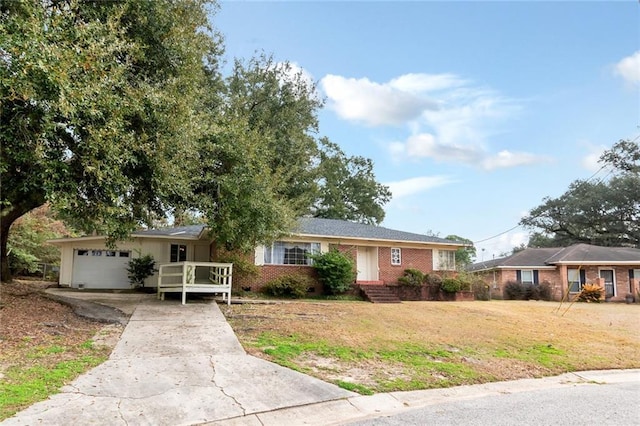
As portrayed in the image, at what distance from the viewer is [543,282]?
26.3 meters

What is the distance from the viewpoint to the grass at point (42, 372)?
15.6ft

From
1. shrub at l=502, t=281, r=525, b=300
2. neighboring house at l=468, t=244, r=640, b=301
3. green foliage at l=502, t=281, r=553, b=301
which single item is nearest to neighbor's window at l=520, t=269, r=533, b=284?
neighboring house at l=468, t=244, r=640, b=301

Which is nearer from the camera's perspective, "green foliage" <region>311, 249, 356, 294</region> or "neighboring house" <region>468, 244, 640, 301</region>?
"green foliage" <region>311, 249, 356, 294</region>

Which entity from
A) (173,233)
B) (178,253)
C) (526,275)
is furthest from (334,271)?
(526,275)

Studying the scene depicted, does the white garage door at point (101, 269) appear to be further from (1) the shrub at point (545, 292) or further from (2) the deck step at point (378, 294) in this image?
(1) the shrub at point (545, 292)

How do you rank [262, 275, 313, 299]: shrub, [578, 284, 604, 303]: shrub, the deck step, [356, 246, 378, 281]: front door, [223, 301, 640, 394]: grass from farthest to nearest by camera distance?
[578, 284, 604, 303]: shrub → [356, 246, 378, 281]: front door → the deck step → [262, 275, 313, 299]: shrub → [223, 301, 640, 394]: grass

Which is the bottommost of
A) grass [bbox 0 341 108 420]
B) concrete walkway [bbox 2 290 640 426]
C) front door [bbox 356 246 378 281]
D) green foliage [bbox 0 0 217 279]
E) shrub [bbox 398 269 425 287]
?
concrete walkway [bbox 2 290 640 426]

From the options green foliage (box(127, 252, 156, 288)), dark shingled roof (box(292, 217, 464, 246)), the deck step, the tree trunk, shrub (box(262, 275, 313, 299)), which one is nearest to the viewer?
the tree trunk

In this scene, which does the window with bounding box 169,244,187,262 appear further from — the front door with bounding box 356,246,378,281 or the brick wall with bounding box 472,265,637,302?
the brick wall with bounding box 472,265,637,302

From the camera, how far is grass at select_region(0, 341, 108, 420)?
4742 millimetres

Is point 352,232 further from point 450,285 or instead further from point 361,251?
point 450,285

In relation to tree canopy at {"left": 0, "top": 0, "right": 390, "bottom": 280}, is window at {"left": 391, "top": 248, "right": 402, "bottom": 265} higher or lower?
lower

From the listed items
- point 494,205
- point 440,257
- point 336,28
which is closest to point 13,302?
point 336,28

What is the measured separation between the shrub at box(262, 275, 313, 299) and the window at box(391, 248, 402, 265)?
5.33 meters
